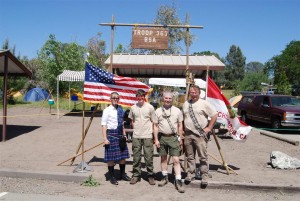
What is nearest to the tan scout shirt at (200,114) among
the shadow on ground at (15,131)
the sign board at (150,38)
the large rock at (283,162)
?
the large rock at (283,162)

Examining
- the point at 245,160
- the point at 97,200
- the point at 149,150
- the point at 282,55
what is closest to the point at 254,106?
the point at 245,160

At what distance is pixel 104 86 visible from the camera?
296 inches

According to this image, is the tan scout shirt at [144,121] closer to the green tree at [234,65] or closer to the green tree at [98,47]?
the green tree at [98,47]

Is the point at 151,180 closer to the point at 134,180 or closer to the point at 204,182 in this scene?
the point at 134,180

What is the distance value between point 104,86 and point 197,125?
2.35m

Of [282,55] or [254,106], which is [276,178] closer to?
[254,106]

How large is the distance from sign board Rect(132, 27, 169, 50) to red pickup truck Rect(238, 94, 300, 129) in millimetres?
8768

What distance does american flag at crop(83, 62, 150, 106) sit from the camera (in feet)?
24.4

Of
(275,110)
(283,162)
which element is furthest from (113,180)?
(275,110)

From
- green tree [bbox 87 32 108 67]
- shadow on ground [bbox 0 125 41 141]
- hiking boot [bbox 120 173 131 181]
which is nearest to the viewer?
hiking boot [bbox 120 173 131 181]

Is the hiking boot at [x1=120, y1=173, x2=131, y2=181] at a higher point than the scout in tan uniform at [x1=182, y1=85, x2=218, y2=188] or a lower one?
lower

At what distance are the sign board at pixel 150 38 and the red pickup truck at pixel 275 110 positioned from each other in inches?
345

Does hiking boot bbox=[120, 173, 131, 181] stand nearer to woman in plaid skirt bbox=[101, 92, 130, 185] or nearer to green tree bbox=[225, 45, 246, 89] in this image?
woman in plaid skirt bbox=[101, 92, 130, 185]

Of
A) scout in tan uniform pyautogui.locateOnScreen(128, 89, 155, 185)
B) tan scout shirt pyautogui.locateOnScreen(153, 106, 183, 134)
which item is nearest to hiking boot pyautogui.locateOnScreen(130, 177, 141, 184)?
scout in tan uniform pyautogui.locateOnScreen(128, 89, 155, 185)
